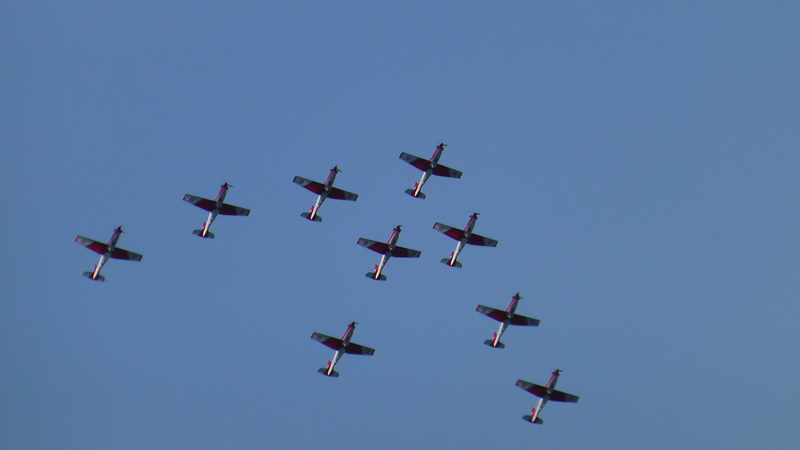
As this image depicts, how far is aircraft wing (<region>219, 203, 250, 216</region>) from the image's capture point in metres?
90.2

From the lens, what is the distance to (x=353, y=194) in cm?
9194

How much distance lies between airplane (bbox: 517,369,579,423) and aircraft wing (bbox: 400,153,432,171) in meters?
27.6

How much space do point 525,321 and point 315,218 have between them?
2789 cm

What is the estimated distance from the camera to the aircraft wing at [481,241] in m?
93.6

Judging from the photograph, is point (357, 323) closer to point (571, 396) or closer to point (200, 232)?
point (200, 232)

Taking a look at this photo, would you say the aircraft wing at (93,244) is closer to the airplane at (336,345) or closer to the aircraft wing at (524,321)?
the airplane at (336,345)

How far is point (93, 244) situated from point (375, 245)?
3196 centimetres

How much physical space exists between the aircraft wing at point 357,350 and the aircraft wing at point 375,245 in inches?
462

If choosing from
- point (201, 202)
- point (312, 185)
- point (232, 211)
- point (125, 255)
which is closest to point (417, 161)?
point (312, 185)

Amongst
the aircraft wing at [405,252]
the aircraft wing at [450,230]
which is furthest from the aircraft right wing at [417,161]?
the aircraft wing at [405,252]

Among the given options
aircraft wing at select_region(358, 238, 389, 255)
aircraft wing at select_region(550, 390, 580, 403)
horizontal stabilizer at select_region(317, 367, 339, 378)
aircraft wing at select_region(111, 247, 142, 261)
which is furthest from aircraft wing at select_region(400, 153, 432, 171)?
aircraft wing at select_region(111, 247, 142, 261)

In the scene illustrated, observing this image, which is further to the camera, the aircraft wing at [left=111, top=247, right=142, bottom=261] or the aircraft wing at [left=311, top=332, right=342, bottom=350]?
the aircraft wing at [left=311, top=332, right=342, bottom=350]

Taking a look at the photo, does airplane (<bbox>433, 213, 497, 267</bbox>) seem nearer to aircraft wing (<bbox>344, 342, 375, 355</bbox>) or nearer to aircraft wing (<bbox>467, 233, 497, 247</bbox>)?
aircraft wing (<bbox>467, 233, 497, 247</bbox>)

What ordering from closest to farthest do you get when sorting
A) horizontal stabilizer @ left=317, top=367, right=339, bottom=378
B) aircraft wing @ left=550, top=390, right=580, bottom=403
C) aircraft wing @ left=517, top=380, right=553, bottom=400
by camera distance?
1. horizontal stabilizer @ left=317, top=367, right=339, bottom=378
2. aircraft wing @ left=517, top=380, right=553, bottom=400
3. aircraft wing @ left=550, top=390, right=580, bottom=403
